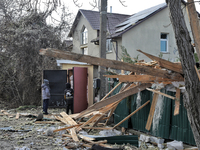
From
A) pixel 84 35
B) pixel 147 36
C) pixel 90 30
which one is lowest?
pixel 147 36

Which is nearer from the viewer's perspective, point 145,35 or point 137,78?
point 137,78

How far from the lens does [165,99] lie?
6797 millimetres

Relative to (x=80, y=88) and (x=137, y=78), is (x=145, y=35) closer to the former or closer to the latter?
(x=80, y=88)

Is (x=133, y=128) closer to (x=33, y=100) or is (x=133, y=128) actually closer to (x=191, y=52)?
(x=191, y=52)

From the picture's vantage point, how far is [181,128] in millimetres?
6332

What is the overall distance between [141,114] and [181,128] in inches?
66.9

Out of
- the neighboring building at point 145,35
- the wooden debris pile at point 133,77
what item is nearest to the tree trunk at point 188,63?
the wooden debris pile at point 133,77

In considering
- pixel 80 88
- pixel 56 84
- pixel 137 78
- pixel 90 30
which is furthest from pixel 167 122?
pixel 90 30

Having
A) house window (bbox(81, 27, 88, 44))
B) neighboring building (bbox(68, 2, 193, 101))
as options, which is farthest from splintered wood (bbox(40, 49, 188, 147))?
house window (bbox(81, 27, 88, 44))

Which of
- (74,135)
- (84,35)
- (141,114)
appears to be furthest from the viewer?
(84,35)

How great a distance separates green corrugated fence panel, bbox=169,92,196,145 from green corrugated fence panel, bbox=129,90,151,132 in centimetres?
114

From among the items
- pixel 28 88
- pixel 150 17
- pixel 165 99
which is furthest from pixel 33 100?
pixel 150 17

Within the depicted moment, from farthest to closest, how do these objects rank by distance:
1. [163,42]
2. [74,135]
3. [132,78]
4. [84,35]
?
[84,35] → [163,42] → [74,135] → [132,78]

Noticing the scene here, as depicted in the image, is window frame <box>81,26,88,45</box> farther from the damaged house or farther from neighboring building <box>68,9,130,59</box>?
the damaged house
